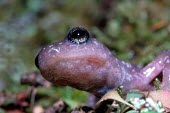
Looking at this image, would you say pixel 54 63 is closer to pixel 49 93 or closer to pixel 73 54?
pixel 73 54

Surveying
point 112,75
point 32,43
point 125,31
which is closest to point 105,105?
point 112,75

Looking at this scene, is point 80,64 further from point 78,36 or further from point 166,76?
point 166,76

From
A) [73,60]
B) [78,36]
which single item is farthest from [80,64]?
[78,36]

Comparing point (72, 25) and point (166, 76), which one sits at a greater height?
point (72, 25)

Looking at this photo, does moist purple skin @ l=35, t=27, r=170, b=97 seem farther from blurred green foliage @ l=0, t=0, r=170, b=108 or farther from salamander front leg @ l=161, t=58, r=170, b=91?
blurred green foliage @ l=0, t=0, r=170, b=108

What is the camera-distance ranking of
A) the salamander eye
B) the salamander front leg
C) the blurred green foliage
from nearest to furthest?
the salamander eye < the salamander front leg < the blurred green foliage

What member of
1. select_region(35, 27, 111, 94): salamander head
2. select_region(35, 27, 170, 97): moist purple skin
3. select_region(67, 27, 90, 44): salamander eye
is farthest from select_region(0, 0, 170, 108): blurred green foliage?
select_region(67, 27, 90, 44): salamander eye
